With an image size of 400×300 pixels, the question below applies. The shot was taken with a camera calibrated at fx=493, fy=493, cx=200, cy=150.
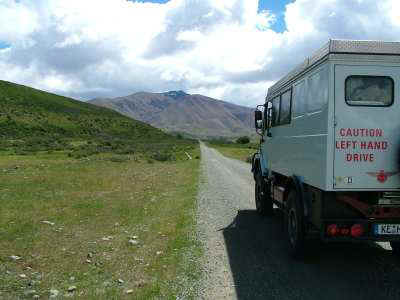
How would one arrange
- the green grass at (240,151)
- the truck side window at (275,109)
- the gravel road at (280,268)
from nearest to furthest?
the gravel road at (280,268), the truck side window at (275,109), the green grass at (240,151)

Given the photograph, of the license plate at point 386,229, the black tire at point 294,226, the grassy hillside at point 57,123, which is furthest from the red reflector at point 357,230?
the grassy hillside at point 57,123

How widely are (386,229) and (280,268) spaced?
1.83m

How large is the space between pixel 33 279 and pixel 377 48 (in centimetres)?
624

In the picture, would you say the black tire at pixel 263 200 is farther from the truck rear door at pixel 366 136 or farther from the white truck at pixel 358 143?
the truck rear door at pixel 366 136

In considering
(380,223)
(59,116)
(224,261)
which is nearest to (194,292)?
(224,261)

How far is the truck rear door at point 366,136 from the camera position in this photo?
7281mm

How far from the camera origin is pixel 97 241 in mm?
10102

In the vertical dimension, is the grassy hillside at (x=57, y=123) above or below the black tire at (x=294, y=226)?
above

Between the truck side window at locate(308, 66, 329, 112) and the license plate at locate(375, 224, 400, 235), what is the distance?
2.01 metres

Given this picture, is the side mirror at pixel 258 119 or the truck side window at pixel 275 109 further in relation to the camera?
the side mirror at pixel 258 119

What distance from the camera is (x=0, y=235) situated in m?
10.4

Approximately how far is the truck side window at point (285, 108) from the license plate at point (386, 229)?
3332mm

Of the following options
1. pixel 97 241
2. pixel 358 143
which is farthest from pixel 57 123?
pixel 358 143

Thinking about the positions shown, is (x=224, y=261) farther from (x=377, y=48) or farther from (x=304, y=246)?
(x=377, y=48)
